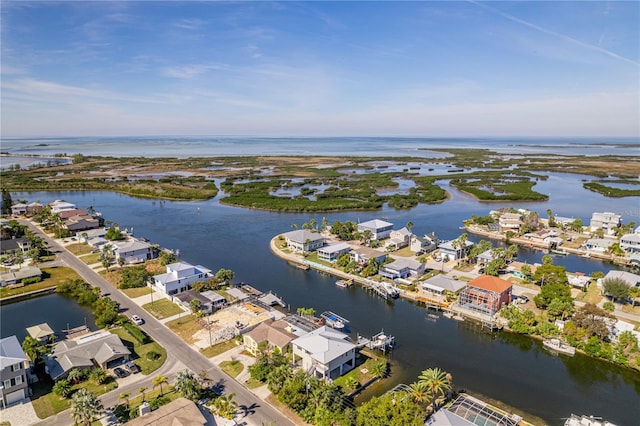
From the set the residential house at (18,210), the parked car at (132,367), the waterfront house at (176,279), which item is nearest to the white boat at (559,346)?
the parked car at (132,367)

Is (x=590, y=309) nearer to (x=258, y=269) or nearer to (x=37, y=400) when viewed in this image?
(x=258, y=269)

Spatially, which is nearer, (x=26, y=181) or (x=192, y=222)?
(x=192, y=222)

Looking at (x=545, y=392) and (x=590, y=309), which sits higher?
(x=590, y=309)

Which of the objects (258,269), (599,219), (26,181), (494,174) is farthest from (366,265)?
(26,181)

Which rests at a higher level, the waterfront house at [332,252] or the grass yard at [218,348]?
the waterfront house at [332,252]

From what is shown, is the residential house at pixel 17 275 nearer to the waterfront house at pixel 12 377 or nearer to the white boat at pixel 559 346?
the waterfront house at pixel 12 377

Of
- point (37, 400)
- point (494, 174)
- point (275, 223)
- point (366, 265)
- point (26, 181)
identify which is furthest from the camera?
point (494, 174)

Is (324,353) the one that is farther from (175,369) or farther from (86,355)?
(86,355)
